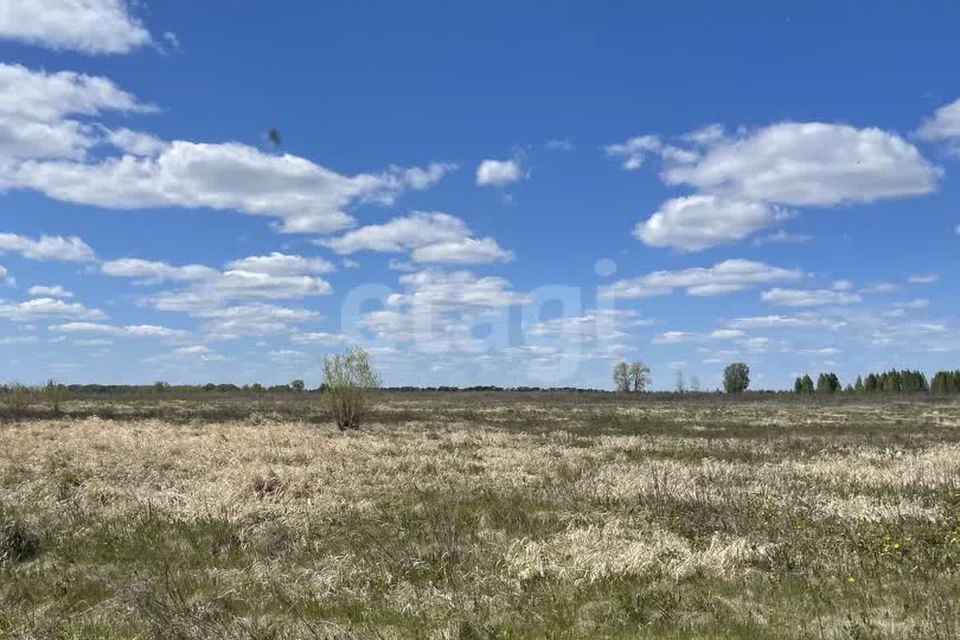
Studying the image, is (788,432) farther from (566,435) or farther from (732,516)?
(732,516)

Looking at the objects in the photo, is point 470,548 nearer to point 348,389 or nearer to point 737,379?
point 348,389

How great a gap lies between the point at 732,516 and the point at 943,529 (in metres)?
2.91

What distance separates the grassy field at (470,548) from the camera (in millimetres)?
6820

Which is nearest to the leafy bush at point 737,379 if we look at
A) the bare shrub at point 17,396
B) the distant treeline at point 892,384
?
the distant treeline at point 892,384

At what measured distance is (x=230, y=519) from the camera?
12086 mm

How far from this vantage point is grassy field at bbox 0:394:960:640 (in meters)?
6.82

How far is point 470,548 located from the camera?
977cm

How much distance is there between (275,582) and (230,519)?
4267 mm

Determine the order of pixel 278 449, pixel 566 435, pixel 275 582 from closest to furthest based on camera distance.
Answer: pixel 275 582 → pixel 278 449 → pixel 566 435

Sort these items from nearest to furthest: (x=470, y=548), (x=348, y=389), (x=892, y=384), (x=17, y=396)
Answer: (x=470, y=548) → (x=348, y=389) → (x=17, y=396) → (x=892, y=384)

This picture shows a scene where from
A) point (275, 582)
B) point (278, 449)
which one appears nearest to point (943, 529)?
point (275, 582)

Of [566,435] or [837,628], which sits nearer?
[837,628]

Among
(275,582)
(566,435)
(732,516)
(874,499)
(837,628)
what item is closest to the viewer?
(837,628)

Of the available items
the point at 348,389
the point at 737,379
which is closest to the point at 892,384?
the point at 737,379
